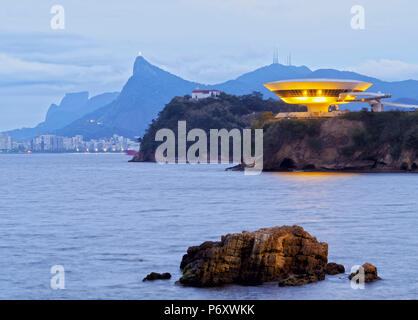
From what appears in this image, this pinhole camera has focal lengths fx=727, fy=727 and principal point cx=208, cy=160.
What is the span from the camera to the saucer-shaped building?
4641 inches

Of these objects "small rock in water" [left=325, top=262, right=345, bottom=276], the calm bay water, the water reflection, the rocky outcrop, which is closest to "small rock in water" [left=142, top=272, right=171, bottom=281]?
the calm bay water

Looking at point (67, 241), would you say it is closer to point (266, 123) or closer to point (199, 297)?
point (199, 297)

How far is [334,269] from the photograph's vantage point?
23.1 meters

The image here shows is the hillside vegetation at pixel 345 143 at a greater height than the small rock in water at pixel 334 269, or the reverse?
the hillside vegetation at pixel 345 143

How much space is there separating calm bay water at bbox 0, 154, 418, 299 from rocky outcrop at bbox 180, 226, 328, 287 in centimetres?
48

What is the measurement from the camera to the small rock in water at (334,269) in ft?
75.4

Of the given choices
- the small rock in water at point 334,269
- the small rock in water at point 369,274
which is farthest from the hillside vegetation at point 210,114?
the small rock in water at point 369,274

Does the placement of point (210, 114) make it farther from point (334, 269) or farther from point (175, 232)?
point (334, 269)

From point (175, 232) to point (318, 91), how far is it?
87.6 m

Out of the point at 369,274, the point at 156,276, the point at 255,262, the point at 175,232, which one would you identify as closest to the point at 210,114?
the point at 175,232

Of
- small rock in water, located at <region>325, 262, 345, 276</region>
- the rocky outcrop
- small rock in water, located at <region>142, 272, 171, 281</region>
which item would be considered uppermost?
the rocky outcrop

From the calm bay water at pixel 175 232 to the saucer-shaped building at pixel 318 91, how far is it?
172ft

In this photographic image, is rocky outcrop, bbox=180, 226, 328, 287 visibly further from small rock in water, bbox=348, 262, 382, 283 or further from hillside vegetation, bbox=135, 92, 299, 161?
hillside vegetation, bbox=135, 92, 299, 161

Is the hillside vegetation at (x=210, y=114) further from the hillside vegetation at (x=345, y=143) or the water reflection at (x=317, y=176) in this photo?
the water reflection at (x=317, y=176)
